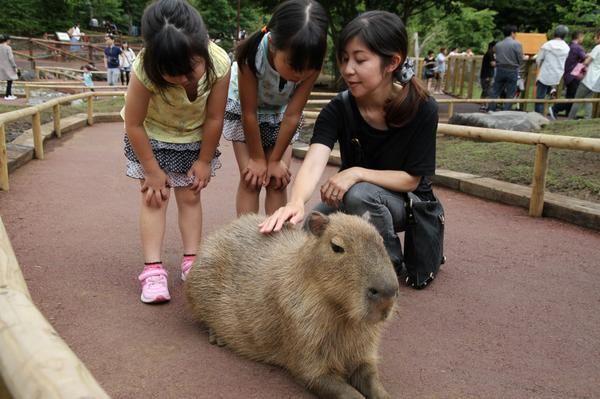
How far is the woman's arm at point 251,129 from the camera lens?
3.06m

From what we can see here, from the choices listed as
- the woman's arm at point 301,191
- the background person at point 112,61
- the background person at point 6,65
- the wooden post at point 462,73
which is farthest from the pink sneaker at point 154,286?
the wooden post at point 462,73

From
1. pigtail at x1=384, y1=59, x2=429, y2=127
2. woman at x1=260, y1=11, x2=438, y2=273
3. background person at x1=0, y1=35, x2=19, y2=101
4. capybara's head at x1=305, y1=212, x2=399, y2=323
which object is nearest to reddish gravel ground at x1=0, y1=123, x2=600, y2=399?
capybara's head at x1=305, y1=212, x2=399, y2=323

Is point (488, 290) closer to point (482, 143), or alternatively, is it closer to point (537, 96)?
point (482, 143)

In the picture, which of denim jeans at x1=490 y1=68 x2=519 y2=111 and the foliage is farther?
the foliage

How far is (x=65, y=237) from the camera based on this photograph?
3.80 meters

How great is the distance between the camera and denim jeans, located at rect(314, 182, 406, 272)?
2.92 metres

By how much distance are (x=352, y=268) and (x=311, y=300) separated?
0.25m

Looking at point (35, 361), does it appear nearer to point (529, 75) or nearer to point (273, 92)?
point (273, 92)

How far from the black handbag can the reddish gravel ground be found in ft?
0.33

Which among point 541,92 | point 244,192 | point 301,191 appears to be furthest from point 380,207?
point 541,92

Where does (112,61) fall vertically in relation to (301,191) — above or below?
above

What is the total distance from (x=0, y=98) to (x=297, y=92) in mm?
13965

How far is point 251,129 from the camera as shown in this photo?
124 inches

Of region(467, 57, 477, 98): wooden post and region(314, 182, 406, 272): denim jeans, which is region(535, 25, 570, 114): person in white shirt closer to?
region(467, 57, 477, 98): wooden post
